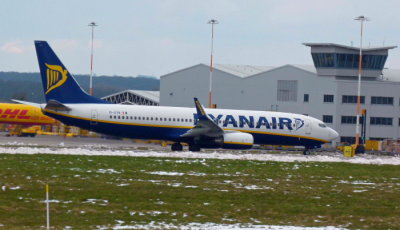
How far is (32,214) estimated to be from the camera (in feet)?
80.5

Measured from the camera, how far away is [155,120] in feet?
193

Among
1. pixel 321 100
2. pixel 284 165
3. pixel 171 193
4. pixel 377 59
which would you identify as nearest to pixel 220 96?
pixel 321 100

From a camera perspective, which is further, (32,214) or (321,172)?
(321,172)

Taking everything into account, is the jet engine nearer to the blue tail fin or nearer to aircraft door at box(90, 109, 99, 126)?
aircraft door at box(90, 109, 99, 126)

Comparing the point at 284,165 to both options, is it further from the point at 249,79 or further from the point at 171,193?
the point at 249,79

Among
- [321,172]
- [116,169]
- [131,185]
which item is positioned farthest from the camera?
[321,172]

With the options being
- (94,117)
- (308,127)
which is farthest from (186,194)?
(308,127)

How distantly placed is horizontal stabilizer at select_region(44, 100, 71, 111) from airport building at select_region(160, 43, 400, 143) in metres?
51.6

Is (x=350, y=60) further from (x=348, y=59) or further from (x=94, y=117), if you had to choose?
(x=94, y=117)

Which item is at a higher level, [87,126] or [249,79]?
[249,79]

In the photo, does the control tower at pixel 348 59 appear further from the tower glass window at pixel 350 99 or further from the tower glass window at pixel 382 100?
the tower glass window at pixel 382 100

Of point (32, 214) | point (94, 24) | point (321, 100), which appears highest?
point (94, 24)

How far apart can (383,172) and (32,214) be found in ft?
84.4

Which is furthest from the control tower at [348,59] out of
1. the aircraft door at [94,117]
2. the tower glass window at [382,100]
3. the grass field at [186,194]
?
the grass field at [186,194]
